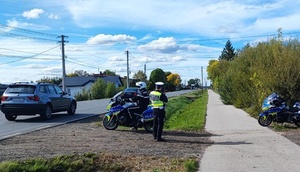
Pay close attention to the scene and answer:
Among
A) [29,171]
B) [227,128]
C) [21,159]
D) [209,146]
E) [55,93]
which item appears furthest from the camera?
[55,93]

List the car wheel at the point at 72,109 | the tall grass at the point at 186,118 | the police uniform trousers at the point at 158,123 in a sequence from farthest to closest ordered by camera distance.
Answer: the car wheel at the point at 72,109 < the tall grass at the point at 186,118 < the police uniform trousers at the point at 158,123

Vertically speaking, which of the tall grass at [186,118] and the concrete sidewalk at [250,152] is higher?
the concrete sidewalk at [250,152]

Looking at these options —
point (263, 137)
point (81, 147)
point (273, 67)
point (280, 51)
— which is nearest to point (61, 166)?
point (81, 147)

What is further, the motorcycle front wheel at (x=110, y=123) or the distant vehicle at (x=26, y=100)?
the distant vehicle at (x=26, y=100)

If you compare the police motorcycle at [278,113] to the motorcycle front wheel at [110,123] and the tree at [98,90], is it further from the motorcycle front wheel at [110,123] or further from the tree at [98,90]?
the tree at [98,90]

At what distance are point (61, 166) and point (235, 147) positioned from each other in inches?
181

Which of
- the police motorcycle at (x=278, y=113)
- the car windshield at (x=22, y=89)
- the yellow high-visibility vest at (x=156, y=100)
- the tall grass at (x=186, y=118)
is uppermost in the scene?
the car windshield at (x=22, y=89)

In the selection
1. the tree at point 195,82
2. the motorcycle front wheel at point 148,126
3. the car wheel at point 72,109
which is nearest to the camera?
the motorcycle front wheel at point 148,126

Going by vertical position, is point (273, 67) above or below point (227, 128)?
above

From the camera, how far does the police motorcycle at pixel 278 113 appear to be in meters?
13.5

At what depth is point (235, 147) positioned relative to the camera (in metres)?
9.64

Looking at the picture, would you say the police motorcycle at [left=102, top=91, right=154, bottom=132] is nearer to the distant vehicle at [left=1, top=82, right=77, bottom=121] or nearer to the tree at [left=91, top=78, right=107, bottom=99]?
the distant vehicle at [left=1, top=82, right=77, bottom=121]

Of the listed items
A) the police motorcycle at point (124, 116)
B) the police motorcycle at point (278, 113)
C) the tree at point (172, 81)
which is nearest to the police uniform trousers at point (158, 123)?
the police motorcycle at point (124, 116)

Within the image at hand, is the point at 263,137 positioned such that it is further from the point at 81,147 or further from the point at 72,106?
the point at 72,106
